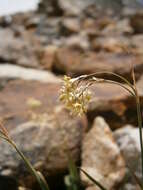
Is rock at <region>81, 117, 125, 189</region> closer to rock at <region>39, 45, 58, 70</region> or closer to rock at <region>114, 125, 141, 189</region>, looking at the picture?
rock at <region>114, 125, 141, 189</region>

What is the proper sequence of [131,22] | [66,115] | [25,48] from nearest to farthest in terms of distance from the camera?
[66,115]
[25,48]
[131,22]

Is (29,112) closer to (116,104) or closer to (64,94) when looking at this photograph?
(116,104)

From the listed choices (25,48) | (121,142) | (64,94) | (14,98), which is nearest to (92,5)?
(25,48)

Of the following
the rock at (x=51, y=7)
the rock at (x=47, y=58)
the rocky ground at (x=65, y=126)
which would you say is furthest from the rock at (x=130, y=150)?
the rock at (x=51, y=7)

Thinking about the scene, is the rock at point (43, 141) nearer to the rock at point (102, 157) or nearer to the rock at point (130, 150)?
the rock at point (102, 157)

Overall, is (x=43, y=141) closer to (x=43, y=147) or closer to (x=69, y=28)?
(x=43, y=147)
